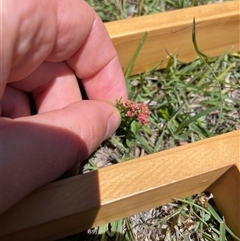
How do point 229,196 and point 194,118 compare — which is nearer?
point 229,196

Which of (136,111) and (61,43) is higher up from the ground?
(61,43)

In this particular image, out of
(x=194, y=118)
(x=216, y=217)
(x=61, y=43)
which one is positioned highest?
(x=61, y=43)

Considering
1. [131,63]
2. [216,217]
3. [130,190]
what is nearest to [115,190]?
[130,190]

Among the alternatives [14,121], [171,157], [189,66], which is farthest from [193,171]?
[189,66]

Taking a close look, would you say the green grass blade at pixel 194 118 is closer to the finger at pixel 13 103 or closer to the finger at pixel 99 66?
the finger at pixel 99 66

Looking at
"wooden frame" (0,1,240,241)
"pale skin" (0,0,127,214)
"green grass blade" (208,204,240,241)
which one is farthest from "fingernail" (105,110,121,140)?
"green grass blade" (208,204,240,241)

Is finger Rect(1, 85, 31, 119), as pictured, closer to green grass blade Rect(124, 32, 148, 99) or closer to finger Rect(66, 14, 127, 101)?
finger Rect(66, 14, 127, 101)

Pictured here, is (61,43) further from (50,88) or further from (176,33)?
(176,33)
